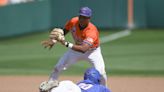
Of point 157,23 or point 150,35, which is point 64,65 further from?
point 157,23

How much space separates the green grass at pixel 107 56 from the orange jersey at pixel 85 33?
4309 millimetres

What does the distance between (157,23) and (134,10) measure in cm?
119

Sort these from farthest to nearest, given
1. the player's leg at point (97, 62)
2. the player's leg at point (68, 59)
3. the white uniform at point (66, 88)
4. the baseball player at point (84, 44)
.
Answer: the player's leg at point (68, 59) → the player's leg at point (97, 62) → the baseball player at point (84, 44) → the white uniform at point (66, 88)

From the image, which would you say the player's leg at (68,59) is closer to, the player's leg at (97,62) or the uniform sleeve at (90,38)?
the player's leg at (97,62)

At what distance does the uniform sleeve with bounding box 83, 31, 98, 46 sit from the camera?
10.2m

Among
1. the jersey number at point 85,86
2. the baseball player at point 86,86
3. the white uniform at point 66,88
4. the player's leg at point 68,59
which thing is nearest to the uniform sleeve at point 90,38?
the player's leg at point 68,59

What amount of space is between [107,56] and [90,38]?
7.88 m

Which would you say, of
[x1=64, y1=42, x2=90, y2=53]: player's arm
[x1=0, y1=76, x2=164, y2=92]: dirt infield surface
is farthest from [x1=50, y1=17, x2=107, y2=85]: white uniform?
[x1=0, y1=76, x2=164, y2=92]: dirt infield surface

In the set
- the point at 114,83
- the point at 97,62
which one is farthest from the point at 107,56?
the point at 97,62

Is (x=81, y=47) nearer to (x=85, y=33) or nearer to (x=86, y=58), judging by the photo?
(x=85, y=33)

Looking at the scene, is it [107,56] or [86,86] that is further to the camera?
[107,56]

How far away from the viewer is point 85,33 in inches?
416

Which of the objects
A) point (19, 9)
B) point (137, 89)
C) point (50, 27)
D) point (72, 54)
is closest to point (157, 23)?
point (50, 27)

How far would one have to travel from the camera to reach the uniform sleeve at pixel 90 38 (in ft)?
33.5
